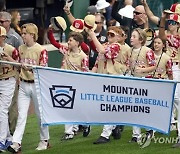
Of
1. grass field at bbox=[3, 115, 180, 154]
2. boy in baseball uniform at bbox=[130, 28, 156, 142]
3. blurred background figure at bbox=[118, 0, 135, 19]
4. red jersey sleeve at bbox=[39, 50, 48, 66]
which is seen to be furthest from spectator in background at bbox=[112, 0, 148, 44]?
red jersey sleeve at bbox=[39, 50, 48, 66]

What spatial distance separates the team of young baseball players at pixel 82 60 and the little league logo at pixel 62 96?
0.28 m

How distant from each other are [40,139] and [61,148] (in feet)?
1.28

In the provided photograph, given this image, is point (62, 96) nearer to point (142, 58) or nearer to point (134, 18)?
point (142, 58)

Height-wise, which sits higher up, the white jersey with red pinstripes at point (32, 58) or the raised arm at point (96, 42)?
the raised arm at point (96, 42)

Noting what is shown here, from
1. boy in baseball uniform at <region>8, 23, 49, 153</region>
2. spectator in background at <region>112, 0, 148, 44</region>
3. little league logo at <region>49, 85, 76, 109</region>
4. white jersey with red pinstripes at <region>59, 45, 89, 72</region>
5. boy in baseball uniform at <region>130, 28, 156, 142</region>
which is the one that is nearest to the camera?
little league logo at <region>49, 85, 76, 109</region>

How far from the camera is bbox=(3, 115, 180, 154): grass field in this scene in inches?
432

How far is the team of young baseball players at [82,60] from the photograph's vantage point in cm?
1117

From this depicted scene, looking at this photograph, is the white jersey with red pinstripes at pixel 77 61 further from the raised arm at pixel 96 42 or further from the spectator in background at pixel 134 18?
the spectator in background at pixel 134 18

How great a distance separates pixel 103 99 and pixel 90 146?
1066 millimetres

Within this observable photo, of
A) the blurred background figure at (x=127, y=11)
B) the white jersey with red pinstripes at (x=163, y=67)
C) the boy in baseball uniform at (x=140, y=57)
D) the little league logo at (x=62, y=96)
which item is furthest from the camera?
the blurred background figure at (x=127, y=11)

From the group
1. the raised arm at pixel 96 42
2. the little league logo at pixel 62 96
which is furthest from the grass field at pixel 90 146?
the raised arm at pixel 96 42

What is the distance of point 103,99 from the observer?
35.0 ft

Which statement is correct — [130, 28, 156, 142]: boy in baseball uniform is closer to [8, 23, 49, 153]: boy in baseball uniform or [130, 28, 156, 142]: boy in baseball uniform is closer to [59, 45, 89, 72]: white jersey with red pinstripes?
[59, 45, 89, 72]: white jersey with red pinstripes

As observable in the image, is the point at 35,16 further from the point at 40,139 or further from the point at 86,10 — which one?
the point at 40,139
